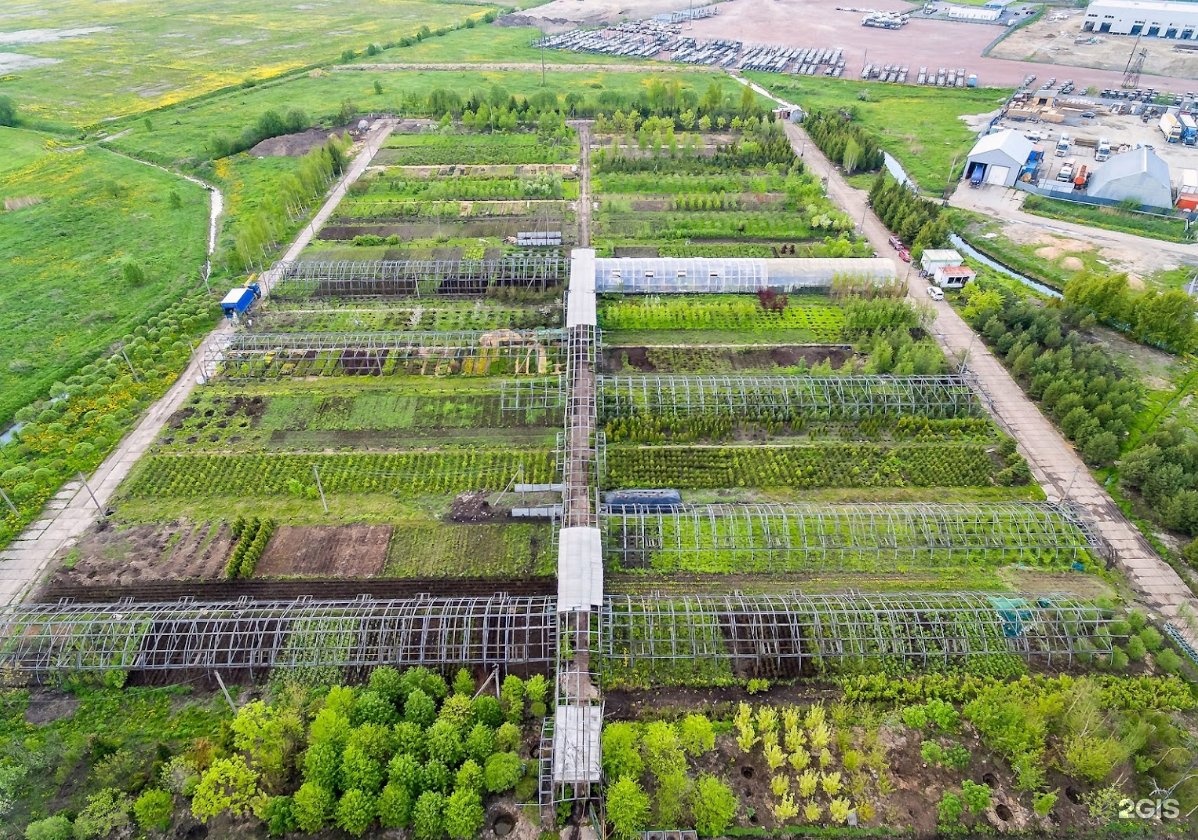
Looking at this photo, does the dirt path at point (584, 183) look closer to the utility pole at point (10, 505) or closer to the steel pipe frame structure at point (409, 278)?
the steel pipe frame structure at point (409, 278)

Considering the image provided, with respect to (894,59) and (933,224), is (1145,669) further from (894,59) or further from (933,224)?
(894,59)

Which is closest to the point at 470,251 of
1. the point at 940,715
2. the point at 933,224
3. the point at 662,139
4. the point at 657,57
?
the point at 662,139

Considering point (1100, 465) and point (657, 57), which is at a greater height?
point (657, 57)

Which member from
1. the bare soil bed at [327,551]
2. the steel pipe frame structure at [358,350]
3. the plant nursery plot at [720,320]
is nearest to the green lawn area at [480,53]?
the plant nursery plot at [720,320]

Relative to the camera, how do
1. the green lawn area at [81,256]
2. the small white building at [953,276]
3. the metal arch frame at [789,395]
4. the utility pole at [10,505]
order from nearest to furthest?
the utility pole at [10,505]
the metal arch frame at [789,395]
the green lawn area at [81,256]
the small white building at [953,276]

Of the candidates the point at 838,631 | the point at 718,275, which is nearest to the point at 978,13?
the point at 718,275

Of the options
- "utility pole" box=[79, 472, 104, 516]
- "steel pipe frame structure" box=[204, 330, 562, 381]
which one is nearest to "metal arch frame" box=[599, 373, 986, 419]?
"steel pipe frame structure" box=[204, 330, 562, 381]

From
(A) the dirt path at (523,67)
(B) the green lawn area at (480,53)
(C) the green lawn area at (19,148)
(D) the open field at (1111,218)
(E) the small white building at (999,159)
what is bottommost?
(D) the open field at (1111,218)
